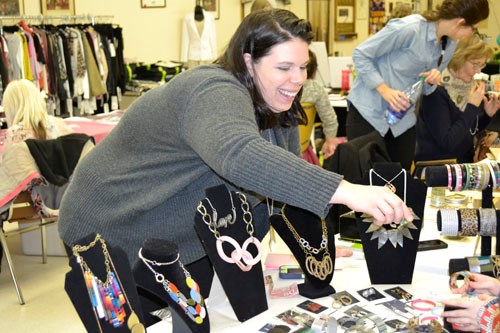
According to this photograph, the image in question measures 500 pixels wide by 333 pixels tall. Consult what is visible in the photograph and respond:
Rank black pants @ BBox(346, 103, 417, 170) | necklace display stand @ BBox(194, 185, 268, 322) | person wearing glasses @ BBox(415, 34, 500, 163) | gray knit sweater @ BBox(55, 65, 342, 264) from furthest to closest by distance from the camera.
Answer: person wearing glasses @ BBox(415, 34, 500, 163) < black pants @ BBox(346, 103, 417, 170) < necklace display stand @ BBox(194, 185, 268, 322) < gray knit sweater @ BBox(55, 65, 342, 264)

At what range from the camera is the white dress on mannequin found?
24.6 feet

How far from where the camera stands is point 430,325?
1.47 m

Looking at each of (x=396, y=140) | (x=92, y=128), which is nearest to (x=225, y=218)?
(x=396, y=140)

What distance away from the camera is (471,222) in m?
1.78

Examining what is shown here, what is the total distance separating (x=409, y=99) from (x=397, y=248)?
5.55 feet

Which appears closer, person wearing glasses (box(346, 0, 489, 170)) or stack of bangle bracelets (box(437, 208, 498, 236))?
stack of bangle bracelets (box(437, 208, 498, 236))

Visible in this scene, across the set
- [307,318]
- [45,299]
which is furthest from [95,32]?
[307,318]

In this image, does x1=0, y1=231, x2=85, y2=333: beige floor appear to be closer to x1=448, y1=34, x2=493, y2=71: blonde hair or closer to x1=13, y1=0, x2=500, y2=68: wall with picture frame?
x1=448, y1=34, x2=493, y2=71: blonde hair

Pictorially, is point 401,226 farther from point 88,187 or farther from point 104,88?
point 104,88

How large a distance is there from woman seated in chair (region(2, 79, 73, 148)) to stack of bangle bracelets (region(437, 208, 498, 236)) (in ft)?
8.72

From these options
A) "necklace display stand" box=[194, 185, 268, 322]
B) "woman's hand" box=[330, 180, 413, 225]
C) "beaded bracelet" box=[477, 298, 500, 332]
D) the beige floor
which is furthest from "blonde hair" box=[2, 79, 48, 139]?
"beaded bracelet" box=[477, 298, 500, 332]

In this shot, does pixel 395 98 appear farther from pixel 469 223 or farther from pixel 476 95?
pixel 469 223

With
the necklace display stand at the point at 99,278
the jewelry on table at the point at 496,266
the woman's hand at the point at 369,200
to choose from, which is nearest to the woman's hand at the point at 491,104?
the jewelry on table at the point at 496,266

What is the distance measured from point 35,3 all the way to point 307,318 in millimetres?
5406
